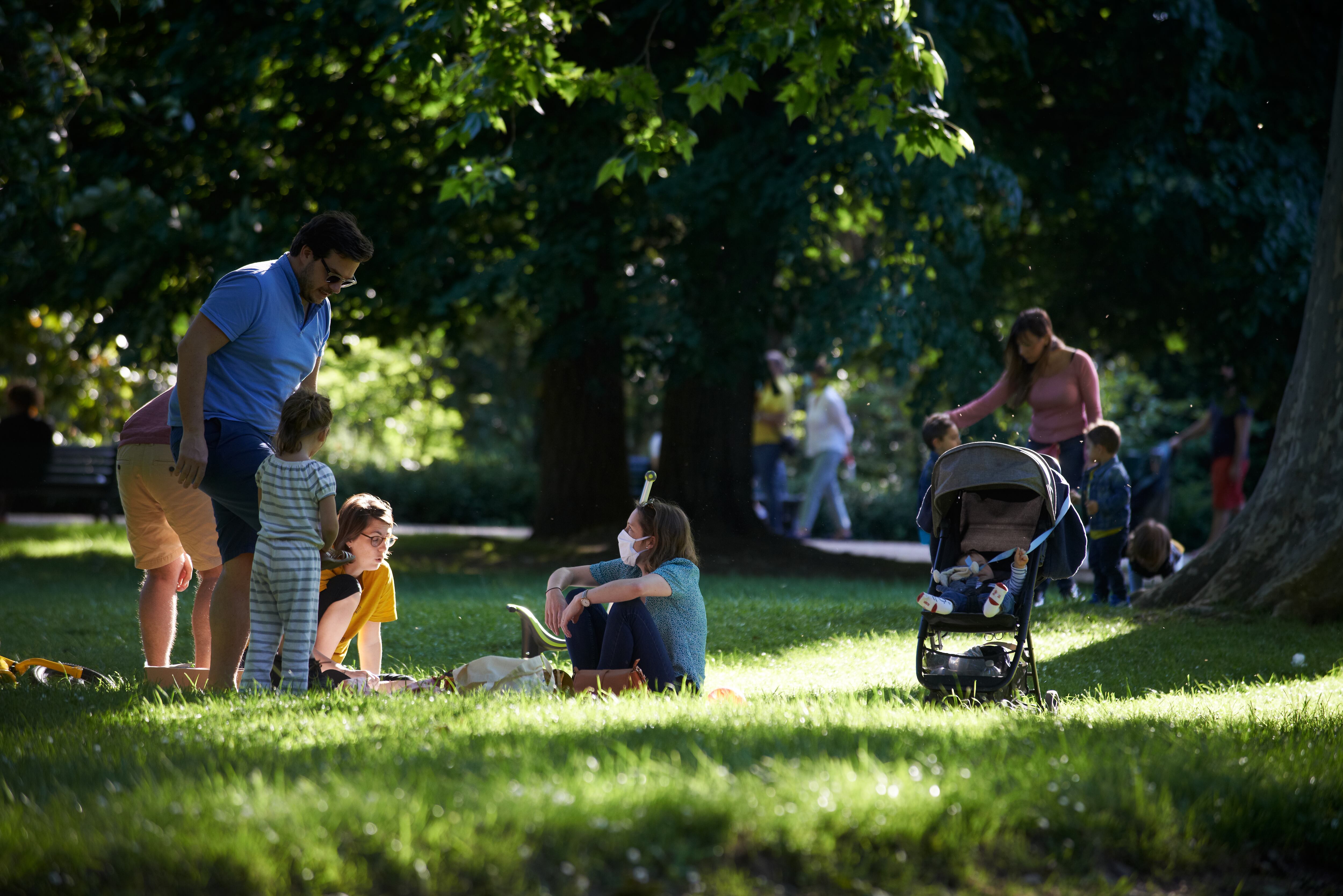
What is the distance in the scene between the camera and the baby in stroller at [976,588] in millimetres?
5914

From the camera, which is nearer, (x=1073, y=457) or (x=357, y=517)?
(x=357, y=517)

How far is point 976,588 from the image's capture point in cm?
614

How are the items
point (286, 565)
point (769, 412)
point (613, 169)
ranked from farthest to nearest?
1. point (769, 412)
2. point (613, 169)
3. point (286, 565)

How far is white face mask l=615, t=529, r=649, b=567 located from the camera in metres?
5.97

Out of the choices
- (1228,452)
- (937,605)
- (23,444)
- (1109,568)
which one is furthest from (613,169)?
(23,444)

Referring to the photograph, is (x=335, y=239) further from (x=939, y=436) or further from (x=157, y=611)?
(x=939, y=436)

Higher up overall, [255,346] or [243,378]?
[255,346]

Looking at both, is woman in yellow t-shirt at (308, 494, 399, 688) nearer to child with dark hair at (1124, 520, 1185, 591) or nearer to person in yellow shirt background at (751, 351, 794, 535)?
child with dark hair at (1124, 520, 1185, 591)

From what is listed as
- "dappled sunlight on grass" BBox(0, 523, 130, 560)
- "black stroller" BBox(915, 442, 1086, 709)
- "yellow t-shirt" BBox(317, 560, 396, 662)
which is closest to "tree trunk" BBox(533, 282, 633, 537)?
"dappled sunlight on grass" BBox(0, 523, 130, 560)

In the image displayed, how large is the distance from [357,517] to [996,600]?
3059mm

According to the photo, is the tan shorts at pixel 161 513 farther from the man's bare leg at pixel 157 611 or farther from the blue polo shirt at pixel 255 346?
the blue polo shirt at pixel 255 346

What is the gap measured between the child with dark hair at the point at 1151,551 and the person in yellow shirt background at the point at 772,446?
245 inches

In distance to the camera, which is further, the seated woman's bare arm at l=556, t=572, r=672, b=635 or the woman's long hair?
the woman's long hair

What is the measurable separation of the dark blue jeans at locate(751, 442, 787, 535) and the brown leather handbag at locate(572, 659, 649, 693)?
11752 mm
